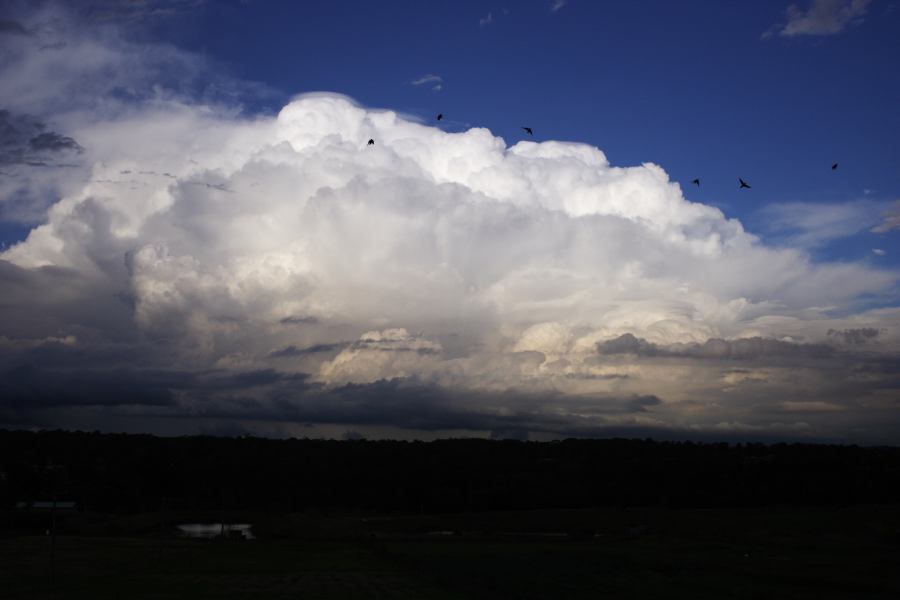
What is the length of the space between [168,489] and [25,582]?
422ft

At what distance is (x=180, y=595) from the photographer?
55.9 meters

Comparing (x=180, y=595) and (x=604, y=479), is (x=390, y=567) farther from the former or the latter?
(x=604, y=479)

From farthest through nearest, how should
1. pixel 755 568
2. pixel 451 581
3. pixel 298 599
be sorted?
pixel 755 568
pixel 451 581
pixel 298 599

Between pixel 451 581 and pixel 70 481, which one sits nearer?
pixel 451 581

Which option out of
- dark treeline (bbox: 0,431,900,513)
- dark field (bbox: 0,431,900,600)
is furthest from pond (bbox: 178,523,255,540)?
dark treeline (bbox: 0,431,900,513)

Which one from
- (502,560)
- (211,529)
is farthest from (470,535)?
(211,529)

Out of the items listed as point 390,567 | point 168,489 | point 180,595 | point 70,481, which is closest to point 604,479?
point 168,489

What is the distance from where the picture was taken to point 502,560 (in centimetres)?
8144

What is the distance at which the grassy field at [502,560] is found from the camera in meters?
58.7

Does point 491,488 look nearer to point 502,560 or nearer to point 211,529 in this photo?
point 211,529

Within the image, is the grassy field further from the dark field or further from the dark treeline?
the dark treeline

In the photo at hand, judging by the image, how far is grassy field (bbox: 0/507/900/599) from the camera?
58.7 m

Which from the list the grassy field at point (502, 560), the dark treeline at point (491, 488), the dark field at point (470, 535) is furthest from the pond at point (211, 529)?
the dark treeline at point (491, 488)

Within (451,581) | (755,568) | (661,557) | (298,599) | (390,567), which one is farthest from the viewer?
(661,557)
